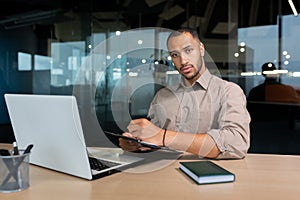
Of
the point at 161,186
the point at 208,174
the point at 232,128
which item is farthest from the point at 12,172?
the point at 232,128

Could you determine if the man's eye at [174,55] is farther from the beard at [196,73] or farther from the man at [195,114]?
the beard at [196,73]

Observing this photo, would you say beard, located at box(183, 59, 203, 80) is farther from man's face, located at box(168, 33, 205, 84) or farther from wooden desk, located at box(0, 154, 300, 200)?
wooden desk, located at box(0, 154, 300, 200)

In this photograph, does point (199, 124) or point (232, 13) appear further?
point (232, 13)

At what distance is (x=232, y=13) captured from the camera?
409cm

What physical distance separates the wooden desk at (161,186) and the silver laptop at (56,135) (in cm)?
3

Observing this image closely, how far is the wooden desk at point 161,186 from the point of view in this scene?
77 cm

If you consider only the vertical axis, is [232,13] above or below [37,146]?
above

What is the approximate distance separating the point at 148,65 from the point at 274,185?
117 centimetres

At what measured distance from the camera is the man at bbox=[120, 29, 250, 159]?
1.16 metres

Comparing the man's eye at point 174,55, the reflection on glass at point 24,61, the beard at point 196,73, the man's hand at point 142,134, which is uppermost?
the reflection on glass at point 24,61

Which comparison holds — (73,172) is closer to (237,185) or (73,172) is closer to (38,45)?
(237,185)

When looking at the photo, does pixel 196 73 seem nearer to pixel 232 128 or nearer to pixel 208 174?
pixel 232 128

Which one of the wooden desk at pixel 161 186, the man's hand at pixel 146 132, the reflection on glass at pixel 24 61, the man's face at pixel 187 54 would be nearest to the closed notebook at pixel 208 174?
the wooden desk at pixel 161 186

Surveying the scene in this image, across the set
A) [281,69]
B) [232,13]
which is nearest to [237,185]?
[281,69]
